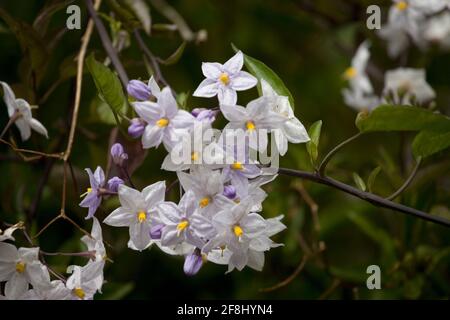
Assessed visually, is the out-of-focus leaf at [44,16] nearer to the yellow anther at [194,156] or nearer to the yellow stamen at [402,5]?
the yellow anther at [194,156]

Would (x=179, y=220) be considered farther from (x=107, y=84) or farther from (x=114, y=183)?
(x=107, y=84)

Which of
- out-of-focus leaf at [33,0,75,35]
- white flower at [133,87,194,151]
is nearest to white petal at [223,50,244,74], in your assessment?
Answer: white flower at [133,87,194,151]

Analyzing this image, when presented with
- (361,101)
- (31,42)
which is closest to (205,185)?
(31,42)

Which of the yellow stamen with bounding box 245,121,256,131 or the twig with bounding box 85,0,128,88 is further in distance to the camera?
the twig with bounding box 85,0,128,88

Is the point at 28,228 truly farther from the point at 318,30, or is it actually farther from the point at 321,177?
the point at 318,30

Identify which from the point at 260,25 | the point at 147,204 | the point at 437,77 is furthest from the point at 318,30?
the point at 147,204

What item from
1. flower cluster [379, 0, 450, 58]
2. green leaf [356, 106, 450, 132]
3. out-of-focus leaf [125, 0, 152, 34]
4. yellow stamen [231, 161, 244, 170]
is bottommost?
yellow stamen [231, 161, 244, 170]

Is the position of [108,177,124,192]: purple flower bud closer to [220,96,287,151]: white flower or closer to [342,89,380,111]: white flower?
[220,96,287,151]: white flower
